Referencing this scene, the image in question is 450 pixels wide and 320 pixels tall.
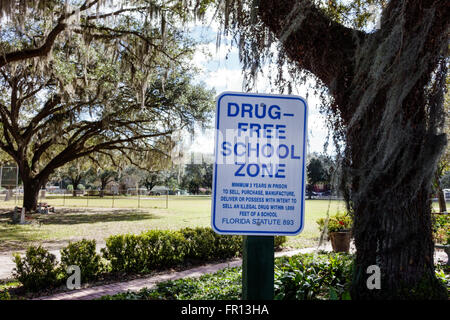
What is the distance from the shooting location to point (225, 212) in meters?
1.27

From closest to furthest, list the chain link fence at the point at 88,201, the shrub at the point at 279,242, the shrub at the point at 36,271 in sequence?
the shrub at the point at 36,271 → the shrub at the point at 279,242 → the chain link fence at the point at 88,201

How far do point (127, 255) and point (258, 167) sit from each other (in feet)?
21.1

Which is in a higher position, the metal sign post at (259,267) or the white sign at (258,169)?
the white sign at (258,169)

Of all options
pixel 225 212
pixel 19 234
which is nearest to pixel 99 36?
pixel 19 234

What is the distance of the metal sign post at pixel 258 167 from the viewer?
49.1 inches

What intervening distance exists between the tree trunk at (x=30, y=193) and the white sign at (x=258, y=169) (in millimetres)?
20698

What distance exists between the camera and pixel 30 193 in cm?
1950

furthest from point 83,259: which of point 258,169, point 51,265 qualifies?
point 258,169

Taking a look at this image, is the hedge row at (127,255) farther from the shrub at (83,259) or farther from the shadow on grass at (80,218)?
the shadow on grass at (80,218)

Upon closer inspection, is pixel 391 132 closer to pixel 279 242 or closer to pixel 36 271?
pixel 36 271

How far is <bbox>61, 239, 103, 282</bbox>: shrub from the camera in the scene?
6355 millimetres

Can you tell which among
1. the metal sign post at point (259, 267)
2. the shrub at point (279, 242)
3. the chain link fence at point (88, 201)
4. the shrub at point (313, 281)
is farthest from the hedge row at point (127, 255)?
the chain link fence at point (88, 201)
